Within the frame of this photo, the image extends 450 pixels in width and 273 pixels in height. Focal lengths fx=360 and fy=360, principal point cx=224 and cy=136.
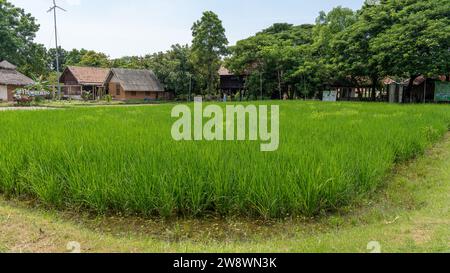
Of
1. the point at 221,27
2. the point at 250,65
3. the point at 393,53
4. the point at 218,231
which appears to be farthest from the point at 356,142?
the point at 221,27

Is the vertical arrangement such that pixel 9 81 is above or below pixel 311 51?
below

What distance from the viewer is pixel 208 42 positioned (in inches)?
1236

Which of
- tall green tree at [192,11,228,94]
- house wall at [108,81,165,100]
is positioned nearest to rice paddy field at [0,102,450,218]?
tall green tree at [192,11,228,94]

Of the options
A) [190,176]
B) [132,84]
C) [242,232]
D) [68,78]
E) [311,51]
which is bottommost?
[242,232]

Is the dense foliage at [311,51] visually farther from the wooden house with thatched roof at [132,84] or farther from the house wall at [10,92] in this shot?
the house wall at [10,92]

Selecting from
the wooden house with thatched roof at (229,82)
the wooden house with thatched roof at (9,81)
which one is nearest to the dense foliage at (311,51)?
the wooden house with thatched roof at (229,82)

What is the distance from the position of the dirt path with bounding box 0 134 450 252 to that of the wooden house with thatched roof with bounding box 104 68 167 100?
30365 millimetres

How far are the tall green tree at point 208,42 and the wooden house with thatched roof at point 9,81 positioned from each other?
47.5 ft

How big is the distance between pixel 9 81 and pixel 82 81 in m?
7.12

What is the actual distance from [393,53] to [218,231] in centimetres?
1985

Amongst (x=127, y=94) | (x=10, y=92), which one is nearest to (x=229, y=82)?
(x=127, y=94)

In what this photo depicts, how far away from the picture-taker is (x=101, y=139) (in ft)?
17.2

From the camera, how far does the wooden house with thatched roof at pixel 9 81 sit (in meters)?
28.7

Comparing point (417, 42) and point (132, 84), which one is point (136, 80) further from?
point (417, 42)
